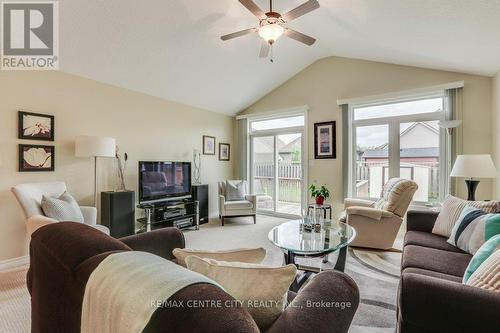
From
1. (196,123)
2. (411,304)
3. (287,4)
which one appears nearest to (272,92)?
(196,123)

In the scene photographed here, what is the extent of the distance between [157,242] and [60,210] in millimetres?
1493

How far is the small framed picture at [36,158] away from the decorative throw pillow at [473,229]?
14.6ft

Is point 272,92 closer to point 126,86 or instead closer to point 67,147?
point 126,86

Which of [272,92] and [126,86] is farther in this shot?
[272,92]

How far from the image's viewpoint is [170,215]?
4.03 metres

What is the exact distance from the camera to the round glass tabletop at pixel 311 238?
200cm

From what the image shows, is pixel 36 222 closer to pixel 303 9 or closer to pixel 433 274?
pixel 303 9

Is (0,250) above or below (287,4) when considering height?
below

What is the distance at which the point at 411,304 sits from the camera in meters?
1.12

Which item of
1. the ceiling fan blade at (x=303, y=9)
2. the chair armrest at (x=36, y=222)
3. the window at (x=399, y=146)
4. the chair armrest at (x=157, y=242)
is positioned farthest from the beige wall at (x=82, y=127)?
the window at (x=399, y=146)

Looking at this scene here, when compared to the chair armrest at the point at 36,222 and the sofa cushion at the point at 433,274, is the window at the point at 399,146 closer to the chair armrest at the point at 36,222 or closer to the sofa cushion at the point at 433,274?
the sofa cushion at the point at 433,274

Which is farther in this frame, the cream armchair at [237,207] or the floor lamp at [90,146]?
the cream armchair at [237,207]

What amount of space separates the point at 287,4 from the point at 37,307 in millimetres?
3465

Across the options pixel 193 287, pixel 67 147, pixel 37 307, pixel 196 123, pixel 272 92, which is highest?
pixel 272 92
